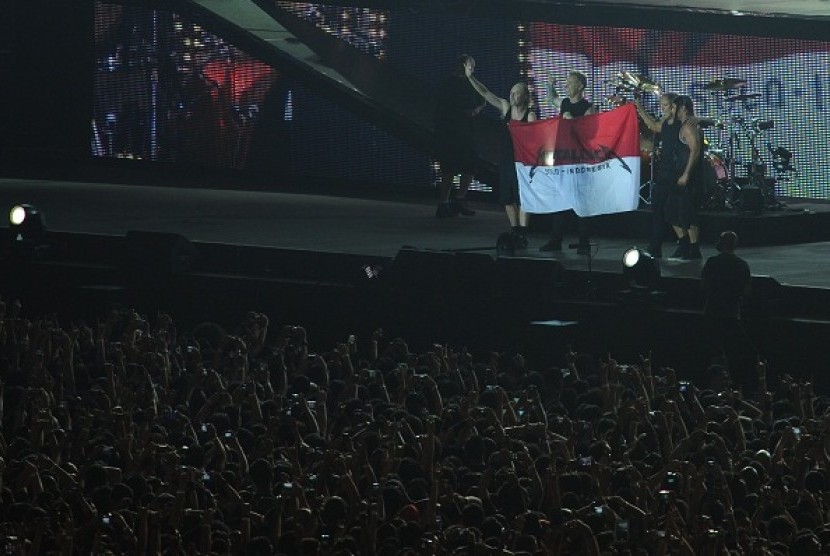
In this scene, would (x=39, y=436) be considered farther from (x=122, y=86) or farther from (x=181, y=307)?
(x=122, y=86)

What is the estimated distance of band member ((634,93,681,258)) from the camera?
47.9 ft

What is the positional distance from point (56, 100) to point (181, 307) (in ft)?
26.3

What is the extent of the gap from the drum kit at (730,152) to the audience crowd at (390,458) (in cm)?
467

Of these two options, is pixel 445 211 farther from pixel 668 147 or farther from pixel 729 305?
pixel 729 305

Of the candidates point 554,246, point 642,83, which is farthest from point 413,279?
point 642,83

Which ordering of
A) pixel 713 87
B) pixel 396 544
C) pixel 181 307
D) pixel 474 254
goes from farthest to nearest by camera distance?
pixel 713 87 < pixel 181 307 < pixel 474 254 < pixel 396 544

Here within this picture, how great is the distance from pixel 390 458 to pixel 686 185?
6.56 meters

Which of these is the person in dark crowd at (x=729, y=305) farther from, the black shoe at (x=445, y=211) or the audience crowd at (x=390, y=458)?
the black shoe at (x=445, y=211)

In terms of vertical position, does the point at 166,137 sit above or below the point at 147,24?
below

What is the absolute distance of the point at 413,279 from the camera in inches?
557

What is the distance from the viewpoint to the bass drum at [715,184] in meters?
16.6

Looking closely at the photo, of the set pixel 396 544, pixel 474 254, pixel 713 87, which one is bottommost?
pixel 396 544

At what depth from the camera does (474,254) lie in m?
14.0

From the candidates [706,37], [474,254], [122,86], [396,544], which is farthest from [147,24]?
[396,544]
